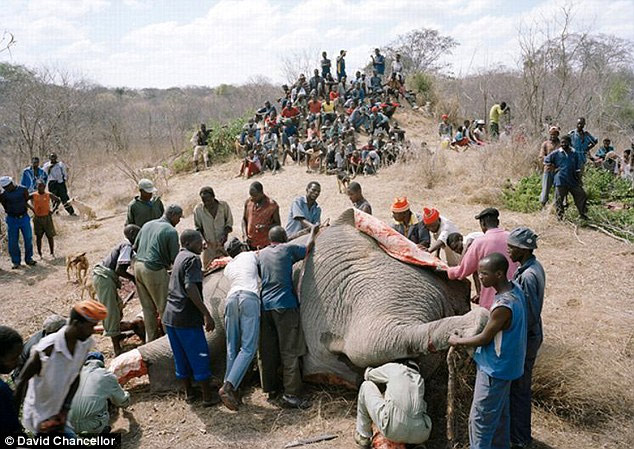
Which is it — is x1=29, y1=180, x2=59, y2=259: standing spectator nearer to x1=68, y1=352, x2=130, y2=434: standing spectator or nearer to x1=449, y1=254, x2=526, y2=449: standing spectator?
x1=68, y1=352, x2=130, y2=434: standing spectator

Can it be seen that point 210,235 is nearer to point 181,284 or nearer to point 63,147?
point 181,284

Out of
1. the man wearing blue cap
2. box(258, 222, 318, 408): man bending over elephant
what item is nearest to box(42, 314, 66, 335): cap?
box(258, 222, 318, 408): man bending over elephant

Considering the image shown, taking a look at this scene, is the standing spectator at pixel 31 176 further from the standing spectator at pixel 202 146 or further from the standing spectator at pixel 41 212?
the standing spectator at pixel 202 146

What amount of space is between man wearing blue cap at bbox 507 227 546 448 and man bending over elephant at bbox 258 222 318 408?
1.82 metres

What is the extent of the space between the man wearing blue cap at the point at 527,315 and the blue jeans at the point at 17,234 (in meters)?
8.89

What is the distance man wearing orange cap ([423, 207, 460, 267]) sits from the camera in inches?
234

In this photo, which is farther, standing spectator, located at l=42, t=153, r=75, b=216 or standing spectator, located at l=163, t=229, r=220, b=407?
standing spectator, located at l=42, t=153, r=75, b=216

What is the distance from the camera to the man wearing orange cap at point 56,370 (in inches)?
137

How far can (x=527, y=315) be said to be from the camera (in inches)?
163

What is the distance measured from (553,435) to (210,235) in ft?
14.8

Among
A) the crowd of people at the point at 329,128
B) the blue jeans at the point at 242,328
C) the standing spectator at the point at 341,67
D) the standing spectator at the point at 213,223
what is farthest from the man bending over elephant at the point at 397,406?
the standing spectator at the point at 341,67

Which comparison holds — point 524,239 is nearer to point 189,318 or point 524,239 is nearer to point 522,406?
point 522,406

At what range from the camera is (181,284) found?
16.5 ft

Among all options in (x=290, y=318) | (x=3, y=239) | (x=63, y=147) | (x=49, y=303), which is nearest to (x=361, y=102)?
(x=63, y=147)
